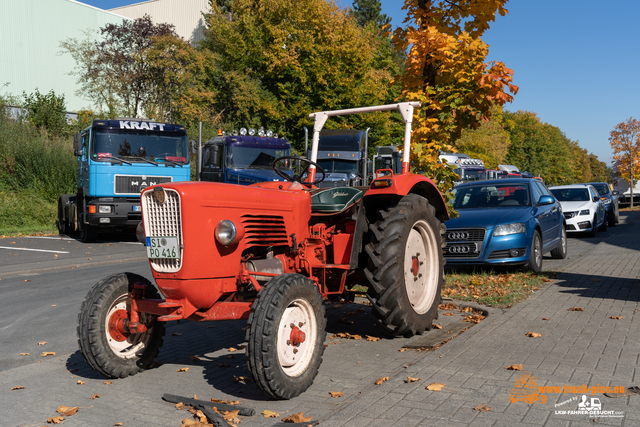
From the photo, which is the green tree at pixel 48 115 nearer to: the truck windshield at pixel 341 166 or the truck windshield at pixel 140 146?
the truck windshield at pixel 341 166

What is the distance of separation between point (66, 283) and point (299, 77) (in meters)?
26.0

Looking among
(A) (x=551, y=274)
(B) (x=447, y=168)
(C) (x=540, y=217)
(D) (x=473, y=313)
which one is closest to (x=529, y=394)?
(D) (x=473, y=313)

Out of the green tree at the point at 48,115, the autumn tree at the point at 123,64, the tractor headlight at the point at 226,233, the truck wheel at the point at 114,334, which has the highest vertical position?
the autumn tree at the point at 123,64

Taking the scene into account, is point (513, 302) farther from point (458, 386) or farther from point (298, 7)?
point (298, 7)

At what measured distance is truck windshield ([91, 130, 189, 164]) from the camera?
15.6 metres

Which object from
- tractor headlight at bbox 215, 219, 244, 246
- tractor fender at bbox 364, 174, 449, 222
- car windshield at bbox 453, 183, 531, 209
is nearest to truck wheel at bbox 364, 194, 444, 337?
tractor fender at bbox 364, 174, 449, 222

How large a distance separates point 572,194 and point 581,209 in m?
1.26

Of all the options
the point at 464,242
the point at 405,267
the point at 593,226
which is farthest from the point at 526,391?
the point at 593,226

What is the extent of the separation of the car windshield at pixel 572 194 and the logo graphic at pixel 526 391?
1621 cm

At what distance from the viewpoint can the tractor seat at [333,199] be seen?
18.4 feet

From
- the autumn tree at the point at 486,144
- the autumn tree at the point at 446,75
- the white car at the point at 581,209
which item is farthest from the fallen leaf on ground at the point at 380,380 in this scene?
the autumn tree at the point at 486,144

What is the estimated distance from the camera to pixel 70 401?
4.41 metres

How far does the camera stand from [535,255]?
10320 millimetres

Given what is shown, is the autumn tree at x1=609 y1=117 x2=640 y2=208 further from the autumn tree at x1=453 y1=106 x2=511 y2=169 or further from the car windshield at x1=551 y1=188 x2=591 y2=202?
the car windshield at x1=551 y1=188 x2=591 y2=202
